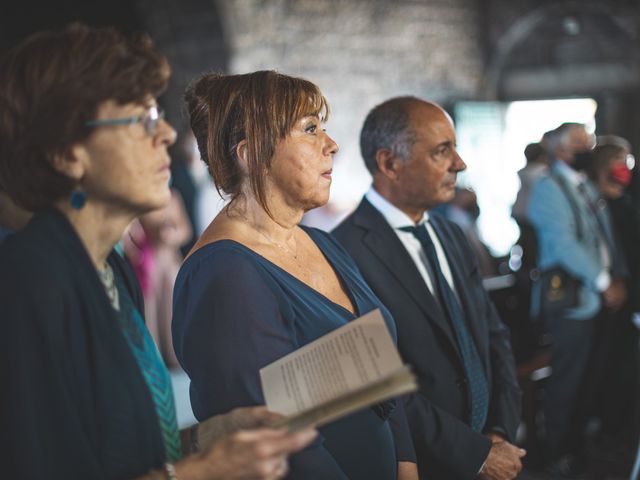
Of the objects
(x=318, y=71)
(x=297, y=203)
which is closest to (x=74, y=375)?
(x=297, y=203)

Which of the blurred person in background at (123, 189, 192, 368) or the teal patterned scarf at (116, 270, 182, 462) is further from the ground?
the teal patterned scarf at (116, 270, 182, 462)

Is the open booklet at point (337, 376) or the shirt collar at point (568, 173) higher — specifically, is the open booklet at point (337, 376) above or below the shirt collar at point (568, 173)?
above

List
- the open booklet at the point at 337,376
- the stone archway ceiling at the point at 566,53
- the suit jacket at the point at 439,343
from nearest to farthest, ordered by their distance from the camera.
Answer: the open booklet at the point at 337,376 → the suit jacket at the point at 439,343 → the stone archway ceiling at the point at 566,53

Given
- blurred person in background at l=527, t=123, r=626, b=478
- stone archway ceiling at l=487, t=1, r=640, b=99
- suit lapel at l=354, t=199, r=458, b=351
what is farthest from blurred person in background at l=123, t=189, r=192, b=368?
stone archway ceiling at l=487, t=1, r=640, b=99

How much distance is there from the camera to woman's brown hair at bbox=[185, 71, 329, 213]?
1.89 meters

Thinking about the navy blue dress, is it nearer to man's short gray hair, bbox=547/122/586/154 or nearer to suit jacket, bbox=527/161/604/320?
suit jacket, bbox=527/161/604/320

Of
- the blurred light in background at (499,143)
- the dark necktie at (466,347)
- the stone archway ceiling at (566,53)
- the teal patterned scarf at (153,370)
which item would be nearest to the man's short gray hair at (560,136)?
the dark necktie at (466,347)

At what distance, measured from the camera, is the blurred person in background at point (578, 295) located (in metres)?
4.55

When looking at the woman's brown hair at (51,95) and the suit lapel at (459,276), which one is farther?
the suit lapel at (459,276)

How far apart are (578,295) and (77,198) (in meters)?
3.80

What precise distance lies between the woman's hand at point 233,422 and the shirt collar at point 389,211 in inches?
50.6

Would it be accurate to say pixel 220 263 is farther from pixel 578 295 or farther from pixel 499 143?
pixel 499 143

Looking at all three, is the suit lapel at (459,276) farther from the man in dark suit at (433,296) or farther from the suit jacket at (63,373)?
the suit jacket at (63,373)

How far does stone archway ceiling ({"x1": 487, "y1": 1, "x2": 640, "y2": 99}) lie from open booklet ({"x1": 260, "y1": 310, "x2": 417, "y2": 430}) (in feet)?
27.4
